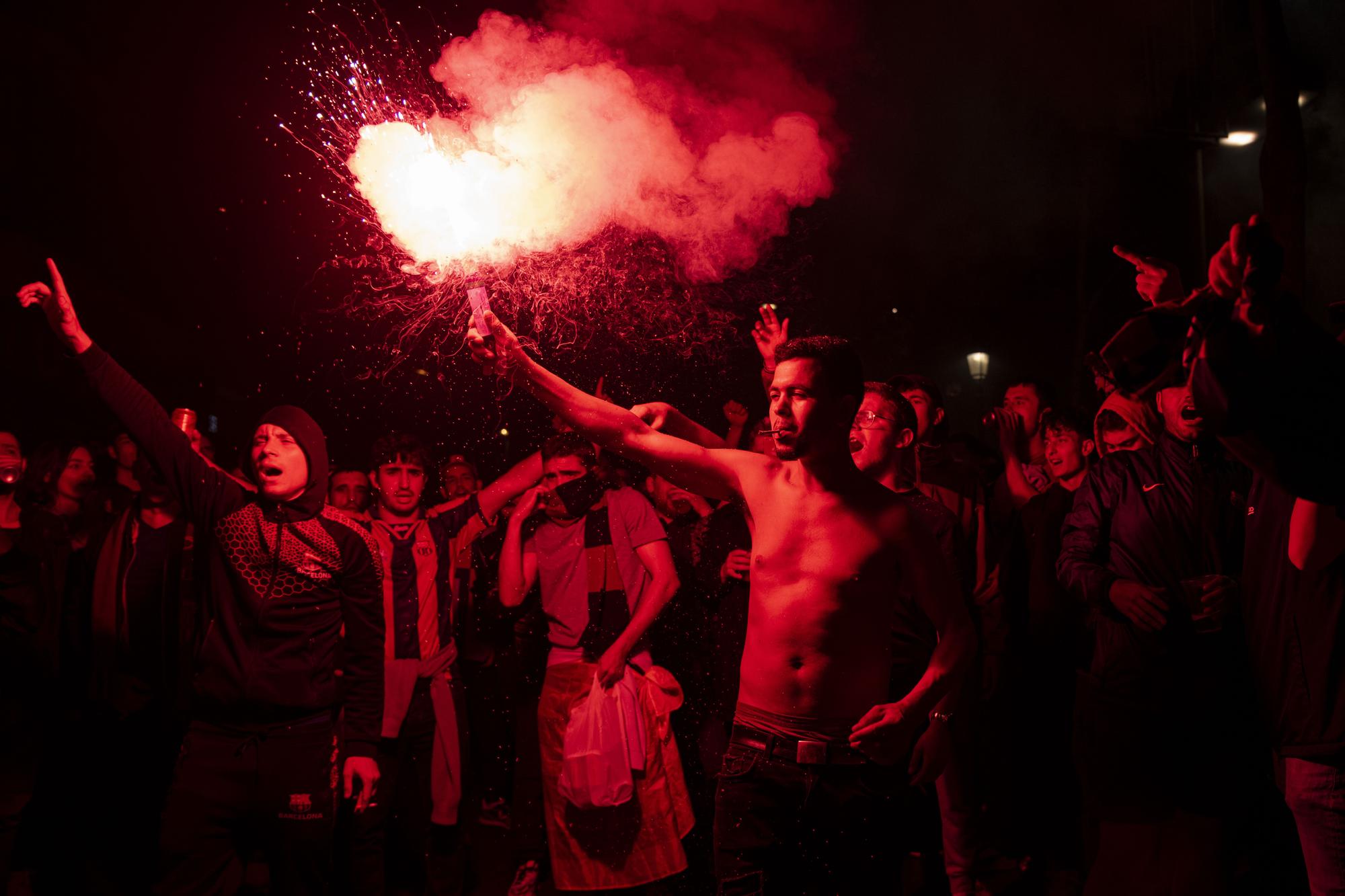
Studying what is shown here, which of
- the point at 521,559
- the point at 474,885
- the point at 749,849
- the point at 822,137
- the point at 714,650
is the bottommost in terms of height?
the point at 474,885

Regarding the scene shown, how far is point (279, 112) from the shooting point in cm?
481

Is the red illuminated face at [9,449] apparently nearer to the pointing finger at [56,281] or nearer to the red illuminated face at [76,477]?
the red illuminated face at [76,477]

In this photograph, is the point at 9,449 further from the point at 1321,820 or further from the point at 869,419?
the point at 1321,820

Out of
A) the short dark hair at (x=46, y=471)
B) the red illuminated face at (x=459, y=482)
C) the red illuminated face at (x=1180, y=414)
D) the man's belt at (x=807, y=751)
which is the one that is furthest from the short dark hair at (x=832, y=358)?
the short dark hair at (x=46, y=471)

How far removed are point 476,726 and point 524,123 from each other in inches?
162

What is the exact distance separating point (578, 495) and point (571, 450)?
0.95ft

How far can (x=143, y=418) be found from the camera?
420 cm

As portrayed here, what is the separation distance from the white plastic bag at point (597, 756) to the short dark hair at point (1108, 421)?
3049mm

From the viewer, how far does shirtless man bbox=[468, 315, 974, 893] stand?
333 cm

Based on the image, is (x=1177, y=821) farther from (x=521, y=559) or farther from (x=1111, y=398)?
(x=521, y=559)

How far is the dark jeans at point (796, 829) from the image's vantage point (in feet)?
10.8

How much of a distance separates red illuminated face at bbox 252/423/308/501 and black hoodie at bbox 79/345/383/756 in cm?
3

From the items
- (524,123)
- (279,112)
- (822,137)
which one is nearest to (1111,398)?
(822,137)

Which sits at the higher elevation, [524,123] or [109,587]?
[524,123]
